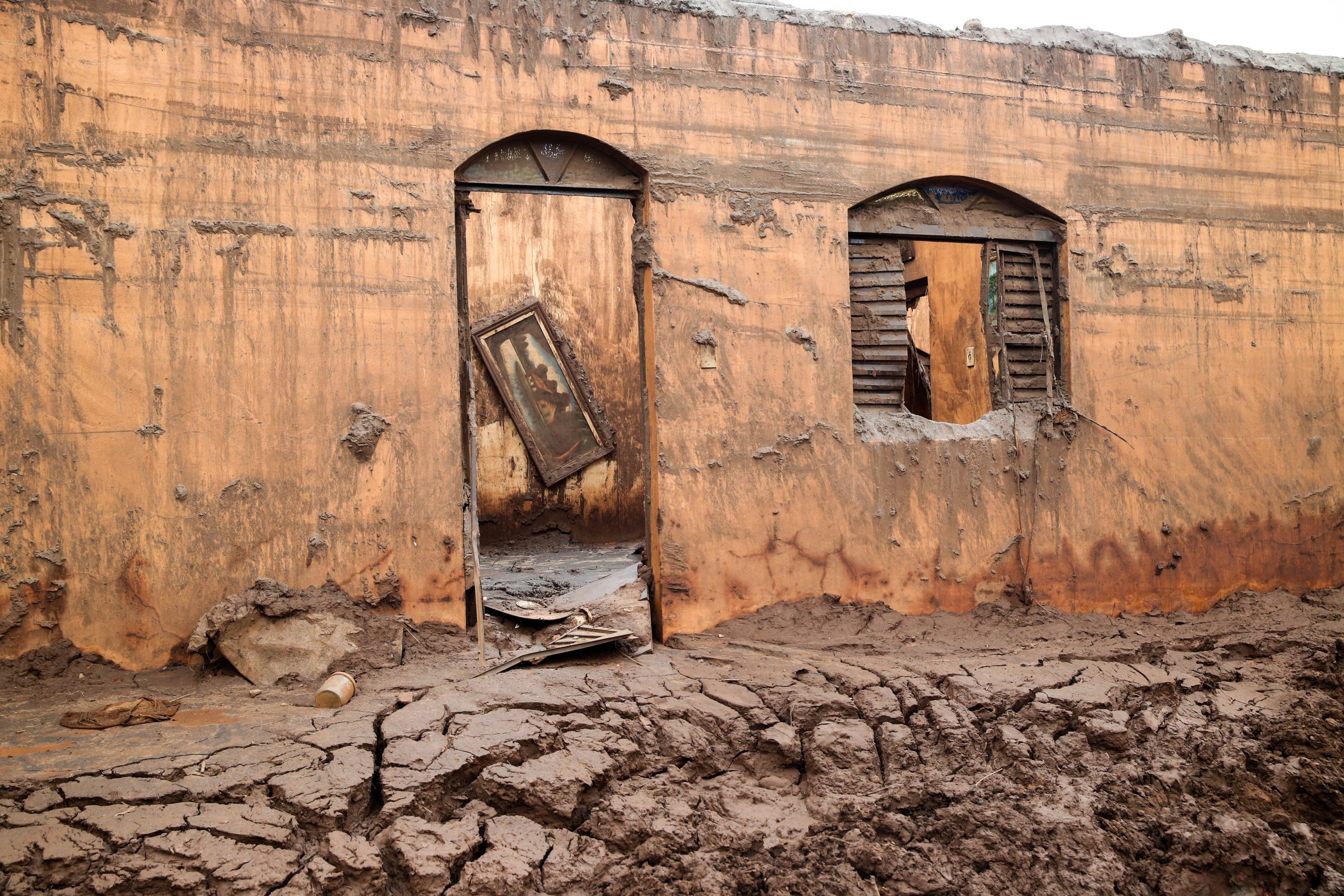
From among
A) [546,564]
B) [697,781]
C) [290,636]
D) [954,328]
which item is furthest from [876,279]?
[290,636]

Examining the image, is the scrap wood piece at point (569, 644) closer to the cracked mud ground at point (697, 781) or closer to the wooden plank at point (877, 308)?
the cracked mud ground at point (697, 781)

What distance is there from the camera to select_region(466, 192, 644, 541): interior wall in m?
8.90

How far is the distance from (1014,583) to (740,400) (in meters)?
2.03

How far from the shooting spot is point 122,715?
390 cm

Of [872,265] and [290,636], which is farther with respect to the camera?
[872,265]

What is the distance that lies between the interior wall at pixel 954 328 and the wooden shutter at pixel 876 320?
1.96 metres

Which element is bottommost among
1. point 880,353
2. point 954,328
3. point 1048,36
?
point 880,353

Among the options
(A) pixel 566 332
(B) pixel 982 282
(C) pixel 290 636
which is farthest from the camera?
(A) pixel 566 332

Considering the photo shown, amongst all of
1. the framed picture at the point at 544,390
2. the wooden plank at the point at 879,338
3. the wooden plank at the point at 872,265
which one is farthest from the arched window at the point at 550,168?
the framed picture at the point at 544,390

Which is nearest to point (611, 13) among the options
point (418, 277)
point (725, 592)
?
point (418, 277)

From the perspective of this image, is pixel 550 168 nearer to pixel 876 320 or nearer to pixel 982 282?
pixel 876 320

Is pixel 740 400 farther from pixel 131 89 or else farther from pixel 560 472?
pixel 560 472

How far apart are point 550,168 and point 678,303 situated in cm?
99

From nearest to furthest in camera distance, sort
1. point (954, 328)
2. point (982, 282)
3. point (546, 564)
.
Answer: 1. point (982, 282)
2. point (546, 564)
3. point (954, 328)
